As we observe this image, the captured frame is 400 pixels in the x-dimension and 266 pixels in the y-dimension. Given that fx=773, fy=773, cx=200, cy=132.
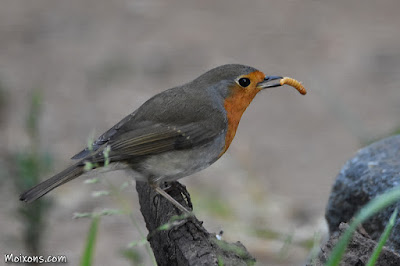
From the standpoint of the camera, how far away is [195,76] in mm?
7719

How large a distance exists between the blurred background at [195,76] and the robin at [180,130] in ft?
2.58

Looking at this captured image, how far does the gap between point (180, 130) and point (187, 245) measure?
2.82 feet

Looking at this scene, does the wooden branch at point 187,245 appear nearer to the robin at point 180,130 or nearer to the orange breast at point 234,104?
the robin at point 180,130

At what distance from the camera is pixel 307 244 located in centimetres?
525

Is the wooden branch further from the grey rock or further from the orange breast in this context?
the grey rock

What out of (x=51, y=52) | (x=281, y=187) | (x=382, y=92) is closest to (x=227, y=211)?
(x=281, y=187)

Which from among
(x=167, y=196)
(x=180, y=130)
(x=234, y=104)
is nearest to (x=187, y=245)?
(x=167, y=196)

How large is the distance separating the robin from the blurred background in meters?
0.79

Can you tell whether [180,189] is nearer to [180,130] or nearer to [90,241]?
[180,130]

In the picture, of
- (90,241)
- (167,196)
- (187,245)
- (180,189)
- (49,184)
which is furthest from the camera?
(180,189)

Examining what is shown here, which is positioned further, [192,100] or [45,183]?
[192,100]

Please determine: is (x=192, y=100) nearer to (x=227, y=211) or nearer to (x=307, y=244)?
Answer: (x=307, y=244)

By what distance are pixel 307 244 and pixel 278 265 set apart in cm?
28

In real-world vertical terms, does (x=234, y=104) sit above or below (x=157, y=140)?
above
